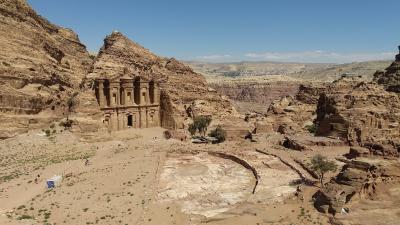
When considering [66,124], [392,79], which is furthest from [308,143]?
[392,79]

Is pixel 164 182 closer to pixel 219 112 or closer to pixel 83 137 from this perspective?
pixel 83 137

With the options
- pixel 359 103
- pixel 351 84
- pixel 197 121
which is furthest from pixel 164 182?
pixel 351 84

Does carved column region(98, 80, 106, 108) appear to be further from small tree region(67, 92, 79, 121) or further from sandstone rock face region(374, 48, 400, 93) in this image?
sandstone rock face region(374, 48, 400, 93)

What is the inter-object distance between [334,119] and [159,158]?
21.2 meters

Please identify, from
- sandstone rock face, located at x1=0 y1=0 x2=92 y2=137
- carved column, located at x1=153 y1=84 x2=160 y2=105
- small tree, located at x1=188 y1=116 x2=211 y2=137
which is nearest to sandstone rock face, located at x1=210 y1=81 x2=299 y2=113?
carved column, located at x1=153 y1=84 x2=160 y2=105

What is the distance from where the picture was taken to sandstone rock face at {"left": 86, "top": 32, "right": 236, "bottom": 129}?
55562mm

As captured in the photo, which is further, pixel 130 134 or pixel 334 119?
pixel 130 134

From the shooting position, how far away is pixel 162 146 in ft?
142

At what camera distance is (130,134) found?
4991 centimetres

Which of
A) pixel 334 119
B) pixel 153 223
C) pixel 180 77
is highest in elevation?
pixel 180 77

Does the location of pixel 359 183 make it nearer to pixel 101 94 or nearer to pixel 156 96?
pixel 101 94

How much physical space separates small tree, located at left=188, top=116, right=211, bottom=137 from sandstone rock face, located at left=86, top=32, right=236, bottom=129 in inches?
83.4

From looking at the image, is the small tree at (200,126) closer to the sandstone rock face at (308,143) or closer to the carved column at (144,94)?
the carved column at (144,94)

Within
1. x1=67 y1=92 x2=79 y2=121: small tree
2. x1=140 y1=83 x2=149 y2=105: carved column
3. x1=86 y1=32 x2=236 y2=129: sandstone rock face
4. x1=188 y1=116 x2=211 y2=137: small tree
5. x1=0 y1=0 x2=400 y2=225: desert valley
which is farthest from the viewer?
x1=86 y1=32 x2=236 y2=129: sandstone rock face
